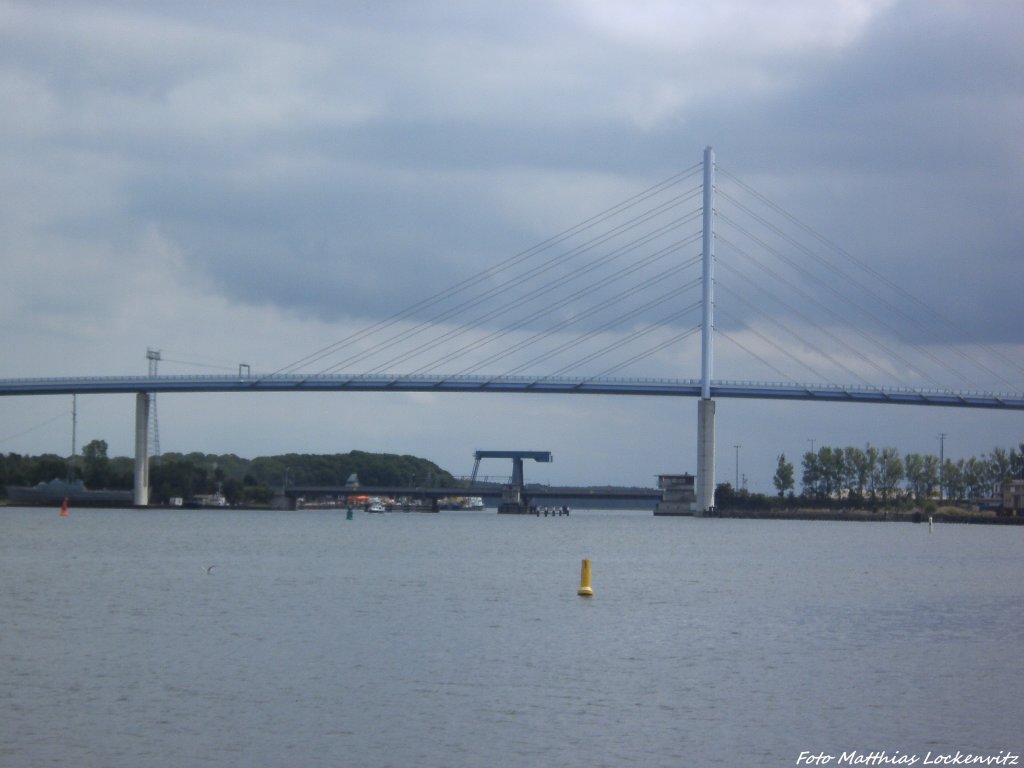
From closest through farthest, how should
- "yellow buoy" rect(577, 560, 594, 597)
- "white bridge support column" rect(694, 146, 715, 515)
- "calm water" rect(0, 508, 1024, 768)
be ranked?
"calm water" rect(0, 508, 1024, 768) < "yellow buoy" rect(577, 560, 594, 597) < "white bridge support column" rect(694, 146, 715, 515)

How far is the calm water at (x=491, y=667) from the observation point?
44.0ft

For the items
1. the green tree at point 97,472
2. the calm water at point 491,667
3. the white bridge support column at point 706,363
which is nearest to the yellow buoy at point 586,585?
the calm water at point 491,667

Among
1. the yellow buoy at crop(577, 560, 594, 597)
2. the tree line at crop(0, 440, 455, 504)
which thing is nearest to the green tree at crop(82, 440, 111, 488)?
the tree line at crop(0, 440, 455, 504)

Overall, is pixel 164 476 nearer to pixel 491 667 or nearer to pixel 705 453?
pixel 705 453

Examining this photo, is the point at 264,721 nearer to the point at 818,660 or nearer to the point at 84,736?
the point at 84,736

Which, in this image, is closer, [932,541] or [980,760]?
[980,760]

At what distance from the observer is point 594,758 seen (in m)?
12.8

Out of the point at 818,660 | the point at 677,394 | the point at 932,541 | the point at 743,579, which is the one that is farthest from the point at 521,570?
the point at 677,394

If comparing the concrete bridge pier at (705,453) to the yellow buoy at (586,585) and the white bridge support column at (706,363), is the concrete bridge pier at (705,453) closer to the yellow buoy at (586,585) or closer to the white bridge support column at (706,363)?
the white bridge support column at (706,363)

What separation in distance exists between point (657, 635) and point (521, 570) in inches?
636

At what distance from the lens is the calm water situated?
13.4 m

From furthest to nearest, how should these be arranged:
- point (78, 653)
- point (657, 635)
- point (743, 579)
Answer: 1. point (743, 579)
2. point (657, 635)
3. point (78, 653)

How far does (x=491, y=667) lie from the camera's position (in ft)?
59.7

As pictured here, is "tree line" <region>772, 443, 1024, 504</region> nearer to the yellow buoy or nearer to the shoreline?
the shoreline
